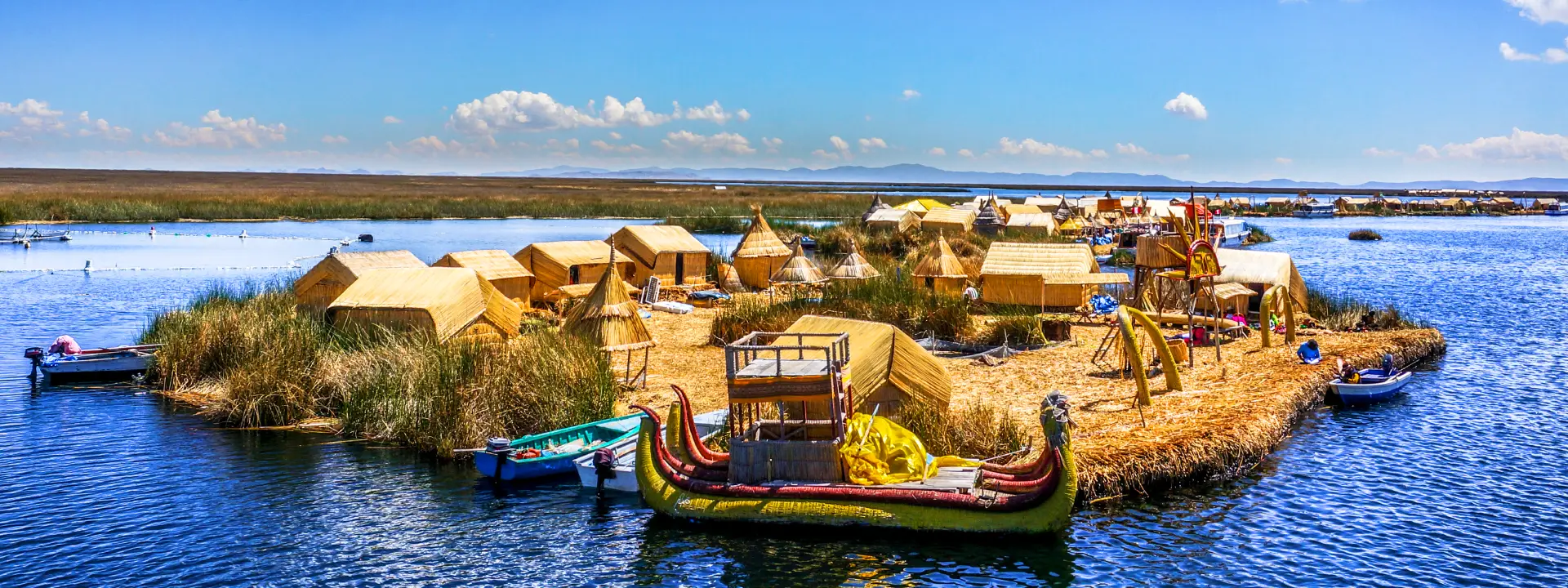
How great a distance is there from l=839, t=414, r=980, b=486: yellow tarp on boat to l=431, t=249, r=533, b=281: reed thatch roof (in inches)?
781

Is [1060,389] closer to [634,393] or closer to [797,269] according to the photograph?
[634,393]

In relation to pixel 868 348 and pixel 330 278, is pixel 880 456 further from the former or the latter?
pixel 330 278

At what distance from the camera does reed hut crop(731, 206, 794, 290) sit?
44.1 metres

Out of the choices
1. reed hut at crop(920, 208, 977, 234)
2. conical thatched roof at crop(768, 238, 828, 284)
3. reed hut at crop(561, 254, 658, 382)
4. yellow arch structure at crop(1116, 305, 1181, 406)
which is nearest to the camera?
yellow arch structure at crop(1116, 305, 1181, 406)

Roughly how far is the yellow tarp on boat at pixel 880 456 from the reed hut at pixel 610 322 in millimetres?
7760

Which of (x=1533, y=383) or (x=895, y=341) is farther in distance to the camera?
(x=1533, y=383)

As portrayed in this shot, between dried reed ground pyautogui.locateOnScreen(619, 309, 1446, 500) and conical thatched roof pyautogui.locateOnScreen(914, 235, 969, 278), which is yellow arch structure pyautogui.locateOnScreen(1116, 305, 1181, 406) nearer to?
dried reed ground pyautogui.locateOnScreen(619, 309, 1446, 500)

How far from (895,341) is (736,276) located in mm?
25154

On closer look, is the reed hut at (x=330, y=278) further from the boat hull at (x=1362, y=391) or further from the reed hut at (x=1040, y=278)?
the boat hull at (x=1362, y=391)

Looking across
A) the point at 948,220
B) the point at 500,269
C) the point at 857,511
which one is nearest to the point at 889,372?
the point at 857,511

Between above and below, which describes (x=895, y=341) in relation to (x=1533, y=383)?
above

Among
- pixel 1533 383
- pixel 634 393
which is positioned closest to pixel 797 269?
pixel 634 393

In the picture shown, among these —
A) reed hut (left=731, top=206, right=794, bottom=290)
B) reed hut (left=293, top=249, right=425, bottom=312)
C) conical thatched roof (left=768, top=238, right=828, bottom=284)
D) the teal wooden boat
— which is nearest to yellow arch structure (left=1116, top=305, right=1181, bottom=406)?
the teal wooden boat

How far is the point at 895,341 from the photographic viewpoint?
18984 mm
